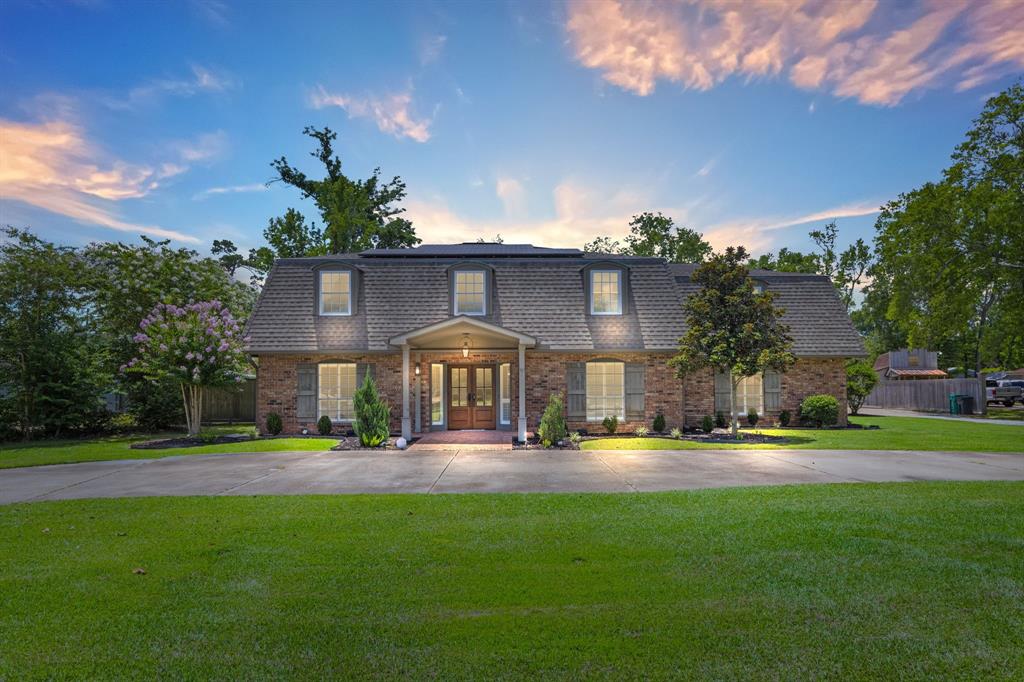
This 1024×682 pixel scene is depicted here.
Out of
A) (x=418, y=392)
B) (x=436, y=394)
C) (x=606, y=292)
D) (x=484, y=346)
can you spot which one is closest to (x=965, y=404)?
(x=606, y=292)

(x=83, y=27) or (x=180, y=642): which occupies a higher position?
(x=83, y=27)

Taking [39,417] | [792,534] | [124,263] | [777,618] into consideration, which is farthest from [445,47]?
[39,417]

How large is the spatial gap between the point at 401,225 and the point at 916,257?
99.6ft

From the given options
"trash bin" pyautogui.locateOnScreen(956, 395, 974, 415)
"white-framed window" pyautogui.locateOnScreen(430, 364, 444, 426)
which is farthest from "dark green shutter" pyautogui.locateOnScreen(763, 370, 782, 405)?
"trash bin" pyautogui.locateOnScreen(956, 395, 974, 415)

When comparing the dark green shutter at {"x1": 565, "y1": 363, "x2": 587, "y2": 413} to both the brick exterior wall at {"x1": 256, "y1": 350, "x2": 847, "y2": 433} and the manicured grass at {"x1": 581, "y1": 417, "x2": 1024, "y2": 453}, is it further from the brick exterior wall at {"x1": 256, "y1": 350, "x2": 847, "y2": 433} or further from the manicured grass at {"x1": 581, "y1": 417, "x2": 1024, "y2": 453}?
the manicured grass at {"x1": 581, "y1": 417, "x2": 1024, "y2": 453}

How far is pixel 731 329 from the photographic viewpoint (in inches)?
654

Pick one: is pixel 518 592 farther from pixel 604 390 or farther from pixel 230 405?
pixel 230 405

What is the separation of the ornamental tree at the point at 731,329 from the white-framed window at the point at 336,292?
430 inches

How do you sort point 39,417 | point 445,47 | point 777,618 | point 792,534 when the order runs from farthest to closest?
point 39,417 < point 445,47 < point 792,534 < point 777,618

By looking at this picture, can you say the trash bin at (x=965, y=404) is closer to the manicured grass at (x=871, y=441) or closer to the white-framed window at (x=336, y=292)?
the manicured grass at (x=871, y=441)

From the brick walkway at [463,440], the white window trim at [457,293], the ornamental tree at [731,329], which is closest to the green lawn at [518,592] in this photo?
the brick walkway at [463,440]

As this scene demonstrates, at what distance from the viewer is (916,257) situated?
1040 inches

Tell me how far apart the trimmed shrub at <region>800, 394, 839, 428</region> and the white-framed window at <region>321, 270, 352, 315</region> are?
1615cm

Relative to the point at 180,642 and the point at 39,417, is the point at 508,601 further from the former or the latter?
the point at 39,417
